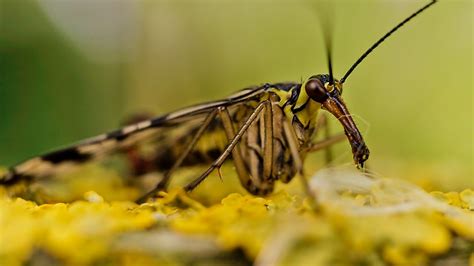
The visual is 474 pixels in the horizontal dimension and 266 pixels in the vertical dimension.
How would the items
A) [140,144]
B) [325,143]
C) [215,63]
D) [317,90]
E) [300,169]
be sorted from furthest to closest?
[215,63]
[140,144]
[325,143]
[317,90]
[300,169]

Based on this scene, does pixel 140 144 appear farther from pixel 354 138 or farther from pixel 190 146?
pixel 354 138

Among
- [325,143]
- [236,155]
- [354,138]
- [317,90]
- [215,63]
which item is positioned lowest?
[215,63]

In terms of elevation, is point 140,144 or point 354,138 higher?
point 354,138

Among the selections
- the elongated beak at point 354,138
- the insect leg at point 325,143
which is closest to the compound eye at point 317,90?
the elongated beak at point 354,138

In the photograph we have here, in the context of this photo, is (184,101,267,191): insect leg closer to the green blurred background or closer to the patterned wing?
the patterned wing

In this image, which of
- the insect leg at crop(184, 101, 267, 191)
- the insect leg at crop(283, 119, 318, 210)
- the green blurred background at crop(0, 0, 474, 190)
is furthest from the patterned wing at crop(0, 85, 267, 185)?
the green blurred background at crop(0, 0, 474, 190)

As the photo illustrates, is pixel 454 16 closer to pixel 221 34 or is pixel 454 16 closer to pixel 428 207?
pixel 221 34

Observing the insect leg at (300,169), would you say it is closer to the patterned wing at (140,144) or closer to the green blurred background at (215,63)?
the patterned wing at (140,144)

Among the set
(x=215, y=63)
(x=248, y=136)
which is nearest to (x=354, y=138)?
(x=248, y=136)
